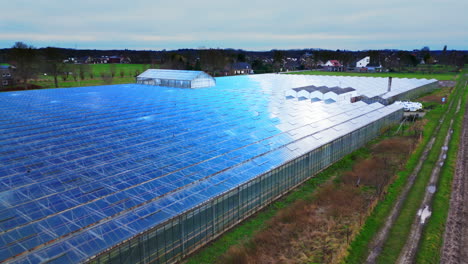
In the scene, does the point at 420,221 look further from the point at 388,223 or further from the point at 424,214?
the point at 388,223

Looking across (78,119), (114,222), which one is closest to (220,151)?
(114,222)

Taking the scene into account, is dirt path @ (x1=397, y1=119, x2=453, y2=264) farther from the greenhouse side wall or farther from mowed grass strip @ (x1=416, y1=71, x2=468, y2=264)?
the greenhouse side wall

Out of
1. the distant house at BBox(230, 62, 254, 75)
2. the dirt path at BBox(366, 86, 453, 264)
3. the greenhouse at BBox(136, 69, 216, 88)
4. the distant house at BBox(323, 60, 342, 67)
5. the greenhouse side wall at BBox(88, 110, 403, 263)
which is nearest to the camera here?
the greenhouse side wall at BBox(88, 110, 403, 263)

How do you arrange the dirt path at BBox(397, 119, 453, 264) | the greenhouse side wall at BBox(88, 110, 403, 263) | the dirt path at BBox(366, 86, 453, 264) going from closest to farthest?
the greenhouse side wall at BBox(88, 110, 403, 263) < the dirt path at BBox(397, 119, 453, 264) < the dirt path at BBox(366, 86, 453, 264)

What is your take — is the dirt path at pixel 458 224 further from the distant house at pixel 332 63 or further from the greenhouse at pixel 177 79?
the distant house at pixel 332 63

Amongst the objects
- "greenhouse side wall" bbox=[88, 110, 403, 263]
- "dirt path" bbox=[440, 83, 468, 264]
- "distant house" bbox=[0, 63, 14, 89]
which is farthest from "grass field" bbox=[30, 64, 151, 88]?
"dirt path" bbox=[440, 83, 468, 264]

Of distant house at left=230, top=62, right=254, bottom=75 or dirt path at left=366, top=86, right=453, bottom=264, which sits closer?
dirt path at left=366, top=86, right=453, bottom=264
